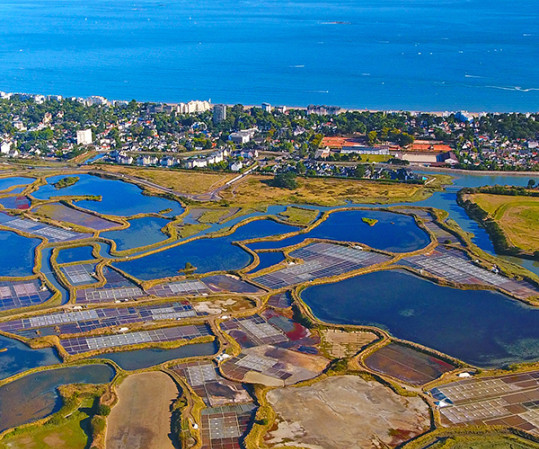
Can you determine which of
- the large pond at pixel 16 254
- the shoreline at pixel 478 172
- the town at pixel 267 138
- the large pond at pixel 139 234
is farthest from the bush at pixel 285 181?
the large pond at pixel 16 254

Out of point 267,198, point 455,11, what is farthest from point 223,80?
point 455,11

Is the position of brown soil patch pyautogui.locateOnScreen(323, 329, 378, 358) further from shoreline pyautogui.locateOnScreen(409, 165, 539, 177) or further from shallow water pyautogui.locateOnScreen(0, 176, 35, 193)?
shallow water pyautogui.locateOnScreen(0, 176, 35, 193)

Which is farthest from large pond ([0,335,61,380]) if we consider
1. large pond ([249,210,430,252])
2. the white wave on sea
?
the white wave on sea

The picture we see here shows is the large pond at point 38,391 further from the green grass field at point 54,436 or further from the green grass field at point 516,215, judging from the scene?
the green grass field at point 516,215

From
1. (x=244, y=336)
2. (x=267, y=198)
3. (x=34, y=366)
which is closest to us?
(x=34, y=366)

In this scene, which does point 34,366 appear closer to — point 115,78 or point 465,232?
point 465,232
